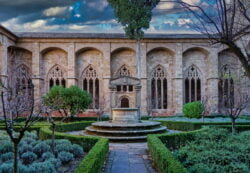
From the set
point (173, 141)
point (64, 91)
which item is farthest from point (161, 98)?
point (173, 141)

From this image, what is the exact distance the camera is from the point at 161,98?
2498cm

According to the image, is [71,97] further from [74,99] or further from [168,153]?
[168,153]

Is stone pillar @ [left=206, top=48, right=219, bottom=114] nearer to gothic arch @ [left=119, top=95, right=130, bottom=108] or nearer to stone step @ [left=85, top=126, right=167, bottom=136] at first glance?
gothic arch @ [left=119, top=95, right=130, bottom=108]

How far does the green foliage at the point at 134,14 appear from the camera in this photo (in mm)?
20938

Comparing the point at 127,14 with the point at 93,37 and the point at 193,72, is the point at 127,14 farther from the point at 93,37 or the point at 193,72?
the point at 193,72

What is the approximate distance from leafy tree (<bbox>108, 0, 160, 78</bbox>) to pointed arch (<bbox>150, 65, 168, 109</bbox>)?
A: 4.62 meters

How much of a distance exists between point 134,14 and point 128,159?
1570cm

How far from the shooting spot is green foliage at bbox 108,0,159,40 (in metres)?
20.9

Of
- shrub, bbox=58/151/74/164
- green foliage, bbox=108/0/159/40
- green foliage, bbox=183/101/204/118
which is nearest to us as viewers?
shrub, bbox=58/151/74/164

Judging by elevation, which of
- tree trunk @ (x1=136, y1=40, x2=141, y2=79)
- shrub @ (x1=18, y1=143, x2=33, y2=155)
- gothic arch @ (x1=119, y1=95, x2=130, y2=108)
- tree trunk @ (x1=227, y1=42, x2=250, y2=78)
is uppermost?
tree trunk @ (x1=136, y1=40, x2=141, y2=79)

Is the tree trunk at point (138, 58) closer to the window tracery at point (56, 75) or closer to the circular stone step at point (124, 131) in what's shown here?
the window tracery at point (56, 75)

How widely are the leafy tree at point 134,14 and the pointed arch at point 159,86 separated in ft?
15.2

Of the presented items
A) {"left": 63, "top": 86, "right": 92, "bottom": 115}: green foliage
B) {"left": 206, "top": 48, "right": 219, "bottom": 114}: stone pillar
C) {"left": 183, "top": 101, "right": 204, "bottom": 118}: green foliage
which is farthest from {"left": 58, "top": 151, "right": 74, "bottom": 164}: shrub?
{"left": 206, "top": 48, "right": 219, "bottom": 114}: stone pillar

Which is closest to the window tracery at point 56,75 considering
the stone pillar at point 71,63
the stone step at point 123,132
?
the stone pillar at point 71,63
